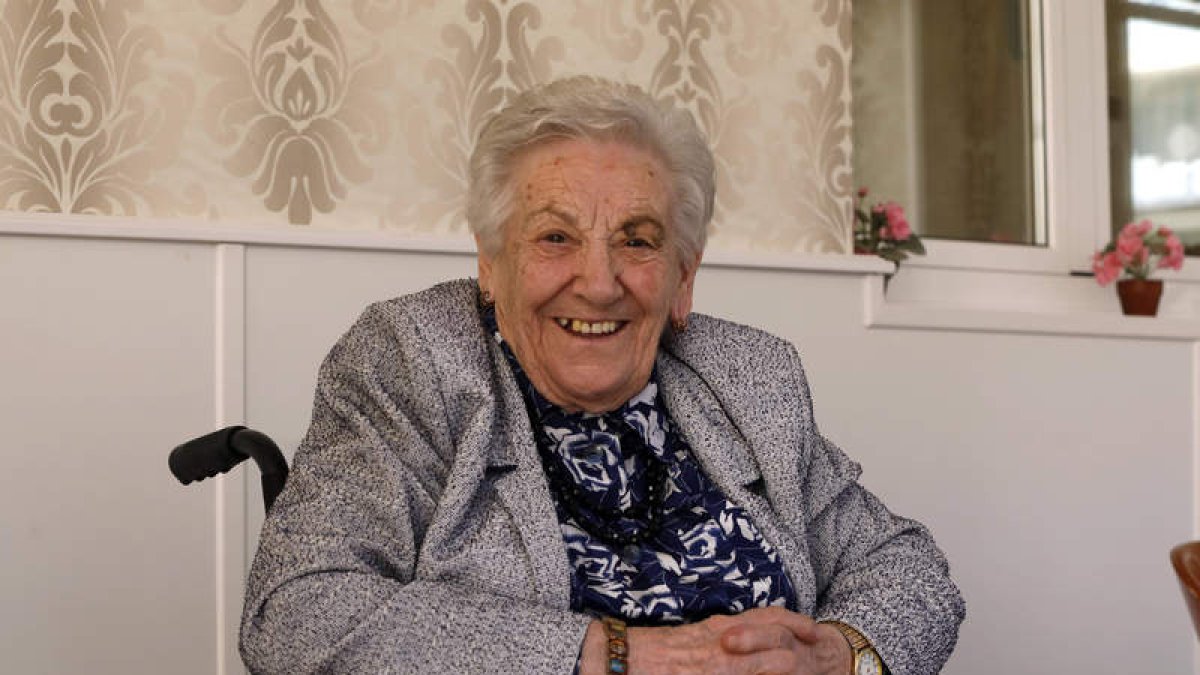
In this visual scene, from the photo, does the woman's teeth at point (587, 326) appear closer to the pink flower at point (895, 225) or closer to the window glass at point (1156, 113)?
the pink flower at point (895, 225)

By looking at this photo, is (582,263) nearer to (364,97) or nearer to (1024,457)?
(364,97)

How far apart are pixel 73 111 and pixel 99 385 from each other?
426mm

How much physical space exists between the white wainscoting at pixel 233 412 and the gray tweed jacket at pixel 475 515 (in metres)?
0.60

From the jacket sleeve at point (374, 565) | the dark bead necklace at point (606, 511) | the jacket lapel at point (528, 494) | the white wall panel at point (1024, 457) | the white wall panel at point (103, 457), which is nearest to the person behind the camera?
the jacket sleeve at point (374, 565)

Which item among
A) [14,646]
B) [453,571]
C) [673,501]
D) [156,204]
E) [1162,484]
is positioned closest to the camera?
[453,571]

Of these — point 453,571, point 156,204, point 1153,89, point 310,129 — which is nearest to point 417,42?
point 310,129

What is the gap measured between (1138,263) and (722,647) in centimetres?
226

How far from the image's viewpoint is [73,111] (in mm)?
2266

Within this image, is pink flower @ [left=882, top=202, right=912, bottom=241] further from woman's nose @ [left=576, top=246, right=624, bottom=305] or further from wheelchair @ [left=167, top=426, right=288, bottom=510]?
wheelchair @ [left=167, top=426, right=288, bottom=510]

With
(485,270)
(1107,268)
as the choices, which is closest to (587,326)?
(485,270)

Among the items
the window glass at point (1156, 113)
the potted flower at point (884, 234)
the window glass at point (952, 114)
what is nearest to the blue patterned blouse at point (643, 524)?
the potted flower at point (884, 234)

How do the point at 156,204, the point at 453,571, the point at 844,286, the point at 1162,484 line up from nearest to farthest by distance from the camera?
1. the point at 453,571
2. the point at 156,204
3. the point at 844,286
4. the point at 1162,484

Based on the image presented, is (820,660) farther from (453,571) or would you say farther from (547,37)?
(547,37)

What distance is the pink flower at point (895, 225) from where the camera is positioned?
3178mm
